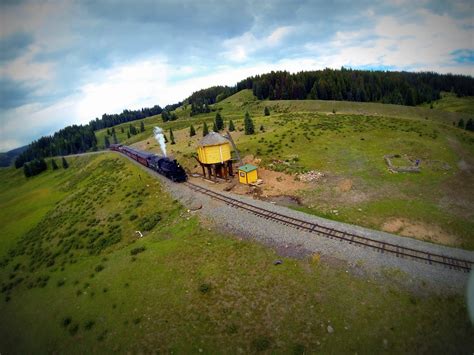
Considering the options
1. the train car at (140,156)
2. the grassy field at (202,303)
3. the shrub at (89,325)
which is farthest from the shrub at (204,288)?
the train car at (140,156)

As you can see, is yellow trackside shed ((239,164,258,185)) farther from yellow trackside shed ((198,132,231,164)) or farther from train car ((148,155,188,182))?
train car ((148,155,188,182))

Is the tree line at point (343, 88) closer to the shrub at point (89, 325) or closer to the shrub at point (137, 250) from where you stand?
the shrub at point (137, 250)

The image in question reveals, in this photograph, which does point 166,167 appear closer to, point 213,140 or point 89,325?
point 213,140

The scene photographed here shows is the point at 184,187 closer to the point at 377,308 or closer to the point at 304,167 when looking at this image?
the point at 304,167

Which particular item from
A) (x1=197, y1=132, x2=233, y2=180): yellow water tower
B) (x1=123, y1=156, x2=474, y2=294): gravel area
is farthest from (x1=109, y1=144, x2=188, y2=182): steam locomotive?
(x1=123, y1=156, x2=474, y2=294): gravel area

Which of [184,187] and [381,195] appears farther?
[184,187]

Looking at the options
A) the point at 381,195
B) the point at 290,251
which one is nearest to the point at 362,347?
the point at 290,251

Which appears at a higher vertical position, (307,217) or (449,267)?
(307,217)
